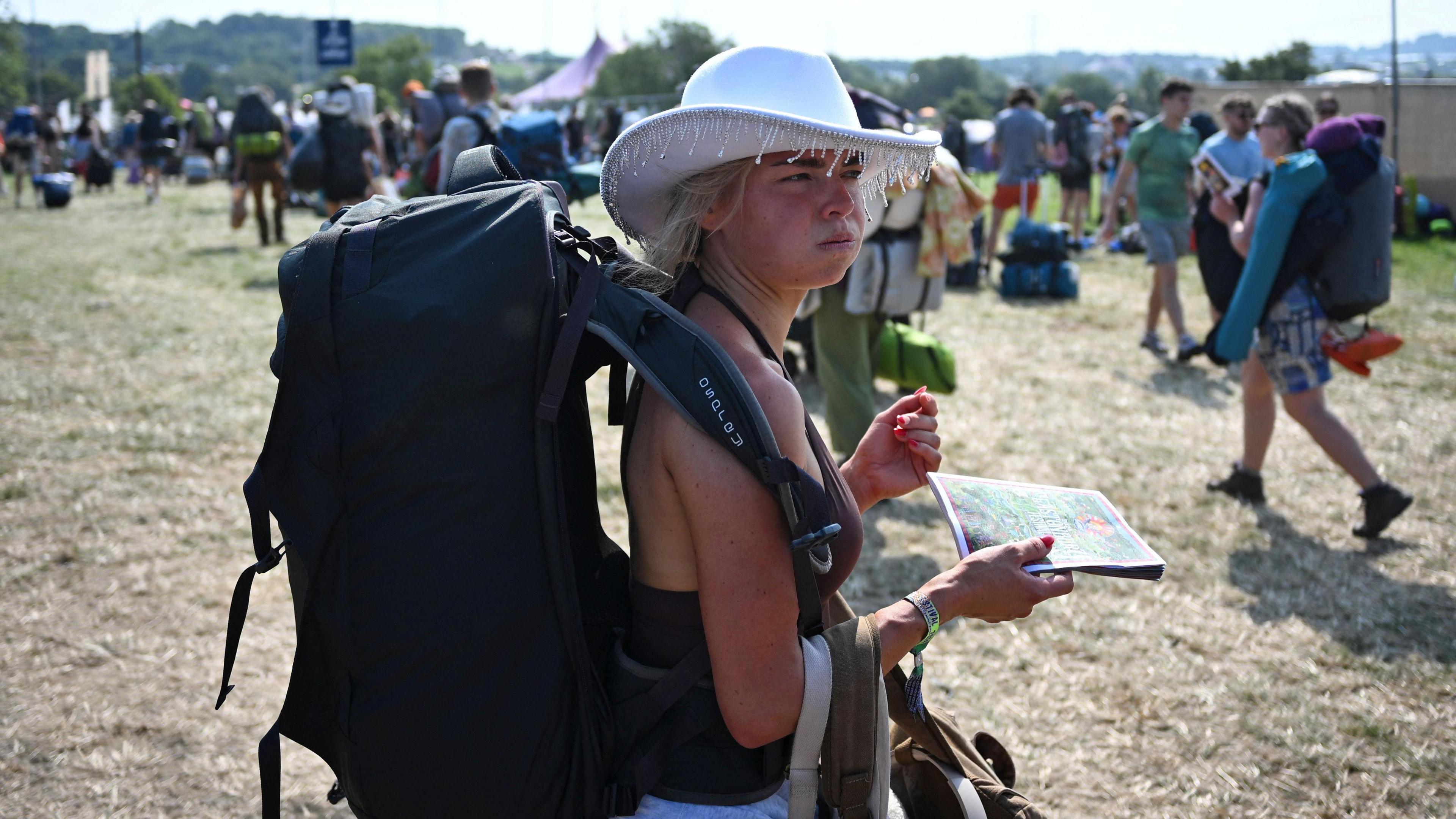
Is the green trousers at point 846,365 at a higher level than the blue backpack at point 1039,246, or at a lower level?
lower

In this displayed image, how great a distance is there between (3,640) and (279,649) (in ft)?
3.35

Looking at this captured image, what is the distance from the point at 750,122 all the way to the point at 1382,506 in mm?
4491

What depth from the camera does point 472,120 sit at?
7645mm

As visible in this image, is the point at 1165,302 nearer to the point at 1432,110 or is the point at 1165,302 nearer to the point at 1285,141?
the point at 1285,141

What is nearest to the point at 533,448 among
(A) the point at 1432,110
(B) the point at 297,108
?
(A) the point at 1432,110

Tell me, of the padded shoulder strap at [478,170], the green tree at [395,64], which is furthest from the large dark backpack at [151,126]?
the green tree at [395,64]

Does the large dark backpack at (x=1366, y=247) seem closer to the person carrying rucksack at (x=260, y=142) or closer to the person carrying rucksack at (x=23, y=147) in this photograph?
the person carrying rucksack at (x=260, y=142)

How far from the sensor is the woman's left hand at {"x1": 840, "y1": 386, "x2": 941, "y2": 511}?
6.93 ft

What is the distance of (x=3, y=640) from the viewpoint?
388 cm

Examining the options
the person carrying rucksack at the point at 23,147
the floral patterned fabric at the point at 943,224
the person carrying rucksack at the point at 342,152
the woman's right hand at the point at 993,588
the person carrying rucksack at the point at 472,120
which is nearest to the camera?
the woman's right hand at the point at 993,588

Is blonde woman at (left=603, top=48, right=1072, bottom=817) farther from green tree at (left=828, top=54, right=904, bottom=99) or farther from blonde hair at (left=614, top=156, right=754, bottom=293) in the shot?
green tree at (left=828, top=54, right=904, bottom=99)

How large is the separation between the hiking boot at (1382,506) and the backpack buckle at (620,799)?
4.55m

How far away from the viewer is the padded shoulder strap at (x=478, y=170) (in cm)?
171

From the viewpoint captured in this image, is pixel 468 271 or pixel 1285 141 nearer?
pixel 468 271
